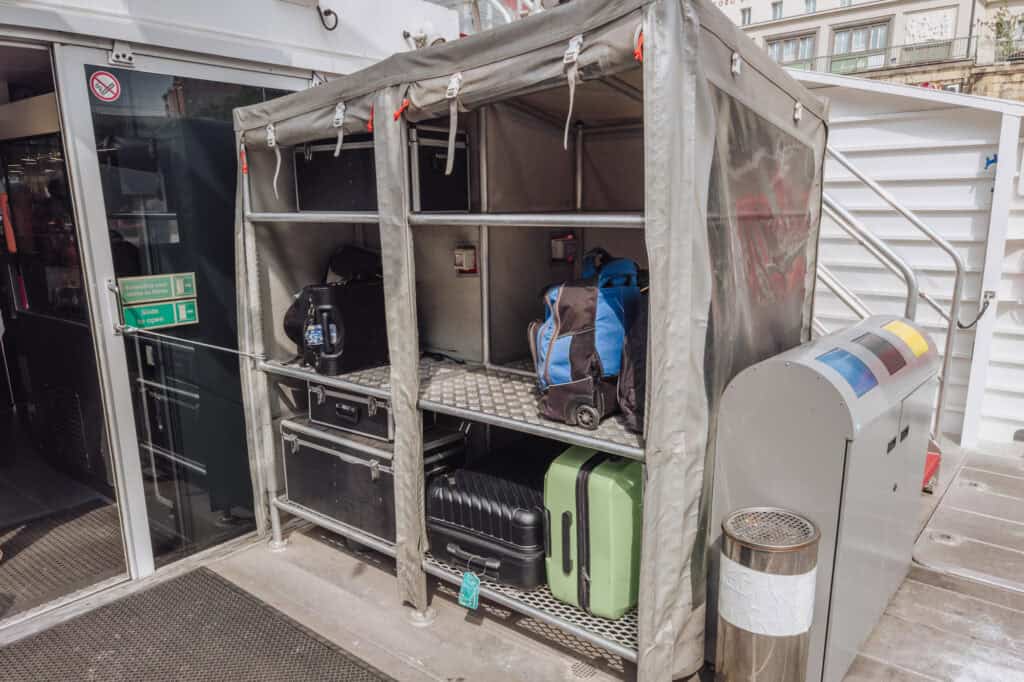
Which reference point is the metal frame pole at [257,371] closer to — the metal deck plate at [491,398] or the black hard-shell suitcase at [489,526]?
the metal deck plate at [491,398]

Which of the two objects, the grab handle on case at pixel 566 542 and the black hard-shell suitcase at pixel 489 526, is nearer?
the grab handle on case at pixel 566 542

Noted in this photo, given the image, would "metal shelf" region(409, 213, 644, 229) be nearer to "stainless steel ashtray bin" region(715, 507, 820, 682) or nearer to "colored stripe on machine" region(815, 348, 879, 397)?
"colored stripe on machine" region(815, 348, 879, 397)

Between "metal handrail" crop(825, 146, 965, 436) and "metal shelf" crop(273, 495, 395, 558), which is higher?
"metal handrail" crop(825, 146, 965, 436)

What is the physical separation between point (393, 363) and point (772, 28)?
27745 mm

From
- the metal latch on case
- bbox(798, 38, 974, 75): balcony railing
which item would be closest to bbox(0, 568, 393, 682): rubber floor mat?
the metal latch on case

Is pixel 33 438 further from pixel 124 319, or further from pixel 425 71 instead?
pixel 425 71

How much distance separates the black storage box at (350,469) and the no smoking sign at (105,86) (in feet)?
4.92

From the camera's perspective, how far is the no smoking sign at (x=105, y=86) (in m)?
2.53

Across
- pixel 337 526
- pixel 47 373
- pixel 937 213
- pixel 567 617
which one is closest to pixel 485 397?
pixel 567 617

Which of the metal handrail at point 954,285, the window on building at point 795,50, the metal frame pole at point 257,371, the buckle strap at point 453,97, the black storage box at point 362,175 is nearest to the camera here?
the buckle strap at point 453,97

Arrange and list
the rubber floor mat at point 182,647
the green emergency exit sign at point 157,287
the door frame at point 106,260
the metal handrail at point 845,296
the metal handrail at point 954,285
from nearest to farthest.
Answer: the rubber floor mat at point 182,647, the door frame at point 106,260, the green emergency exit sign at point 157,287, the metal handrail at point 845,296, the metal handrail at point 954,285

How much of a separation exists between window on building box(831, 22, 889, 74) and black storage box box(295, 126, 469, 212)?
952 inches

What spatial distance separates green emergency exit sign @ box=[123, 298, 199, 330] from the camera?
272cm

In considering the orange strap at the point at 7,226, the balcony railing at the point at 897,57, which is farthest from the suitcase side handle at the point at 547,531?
the balcony railing at the point at 897,57
